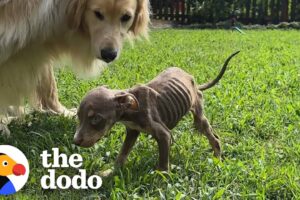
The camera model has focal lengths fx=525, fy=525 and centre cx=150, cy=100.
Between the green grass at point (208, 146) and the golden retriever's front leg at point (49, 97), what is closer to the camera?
the green grass at point (208, 146)

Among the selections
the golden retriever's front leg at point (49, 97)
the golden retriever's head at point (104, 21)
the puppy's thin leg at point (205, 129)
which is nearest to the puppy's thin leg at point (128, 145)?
the puppy's thin leg at point (205, 129)

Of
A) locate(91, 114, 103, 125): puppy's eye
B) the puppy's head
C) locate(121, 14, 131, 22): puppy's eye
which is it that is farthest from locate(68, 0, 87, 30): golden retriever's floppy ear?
locate(91, 114, 103, 125): puppy's eye

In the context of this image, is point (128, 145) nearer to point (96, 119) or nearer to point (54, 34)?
point (96, 119)

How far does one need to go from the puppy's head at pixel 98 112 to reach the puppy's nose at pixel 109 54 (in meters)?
0.55

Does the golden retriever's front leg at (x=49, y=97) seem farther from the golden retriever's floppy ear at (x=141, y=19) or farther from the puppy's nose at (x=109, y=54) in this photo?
the puppy's nose at (x=109, y=54)

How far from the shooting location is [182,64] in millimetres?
6227

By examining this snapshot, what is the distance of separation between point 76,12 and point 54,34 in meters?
0.22

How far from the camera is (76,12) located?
306 centimetres

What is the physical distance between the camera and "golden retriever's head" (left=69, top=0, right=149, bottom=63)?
2988 millimetres

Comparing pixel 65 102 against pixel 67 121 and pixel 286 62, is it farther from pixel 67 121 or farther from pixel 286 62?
pixel 286 62

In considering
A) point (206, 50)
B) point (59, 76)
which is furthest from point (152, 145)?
point (206, 50)

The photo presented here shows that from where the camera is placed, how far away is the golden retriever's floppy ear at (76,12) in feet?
9.95

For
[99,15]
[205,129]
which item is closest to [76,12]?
[99,15]

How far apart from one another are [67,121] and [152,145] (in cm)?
80
